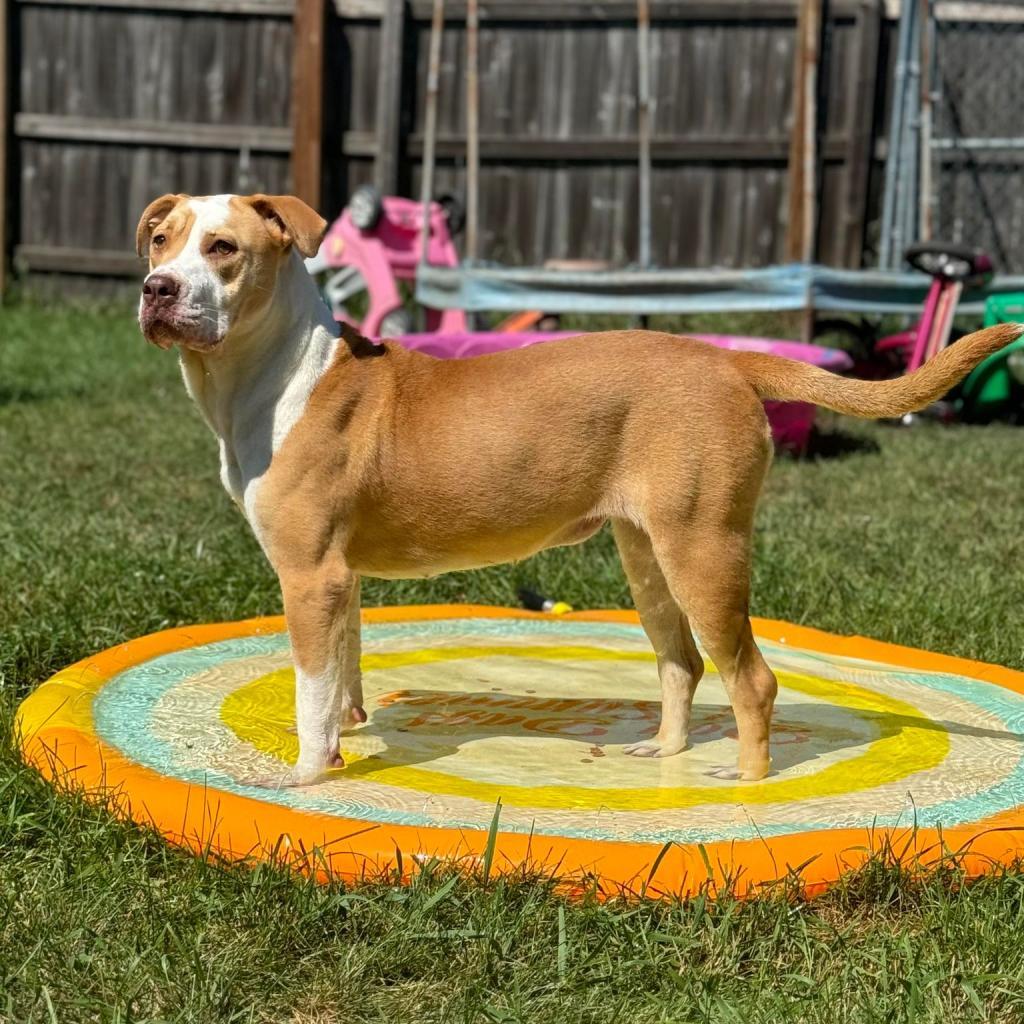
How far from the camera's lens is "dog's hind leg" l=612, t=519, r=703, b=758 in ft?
13.5

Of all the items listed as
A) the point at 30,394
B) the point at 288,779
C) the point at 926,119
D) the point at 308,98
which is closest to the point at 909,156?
the point at 926,119

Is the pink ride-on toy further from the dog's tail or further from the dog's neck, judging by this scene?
the dog's tail

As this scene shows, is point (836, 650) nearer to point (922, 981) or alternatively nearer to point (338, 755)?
A: point (338, 755)

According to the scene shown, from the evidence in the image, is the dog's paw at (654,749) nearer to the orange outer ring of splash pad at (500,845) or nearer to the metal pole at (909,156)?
the orange outer ring of splash pad at (500,845)

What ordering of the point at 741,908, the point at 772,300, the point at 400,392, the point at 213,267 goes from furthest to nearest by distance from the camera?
the point at 772,300, the point at 400,392, the point at 213,267, the point at 741,908

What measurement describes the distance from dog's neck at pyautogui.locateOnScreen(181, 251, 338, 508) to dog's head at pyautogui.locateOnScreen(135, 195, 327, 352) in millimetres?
66

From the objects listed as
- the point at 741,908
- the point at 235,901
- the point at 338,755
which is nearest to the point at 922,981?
the point at 741,908

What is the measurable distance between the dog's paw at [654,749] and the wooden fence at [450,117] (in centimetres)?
956

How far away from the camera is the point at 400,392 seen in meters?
3.88

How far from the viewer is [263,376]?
12.4ft

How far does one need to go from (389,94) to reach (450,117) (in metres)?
0.58

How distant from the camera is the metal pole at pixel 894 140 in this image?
1159cm

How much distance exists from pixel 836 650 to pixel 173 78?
10.6m

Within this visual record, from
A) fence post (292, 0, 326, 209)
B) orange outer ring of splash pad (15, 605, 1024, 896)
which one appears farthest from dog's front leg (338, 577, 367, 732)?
fence post (292, 0, 326, 209)
